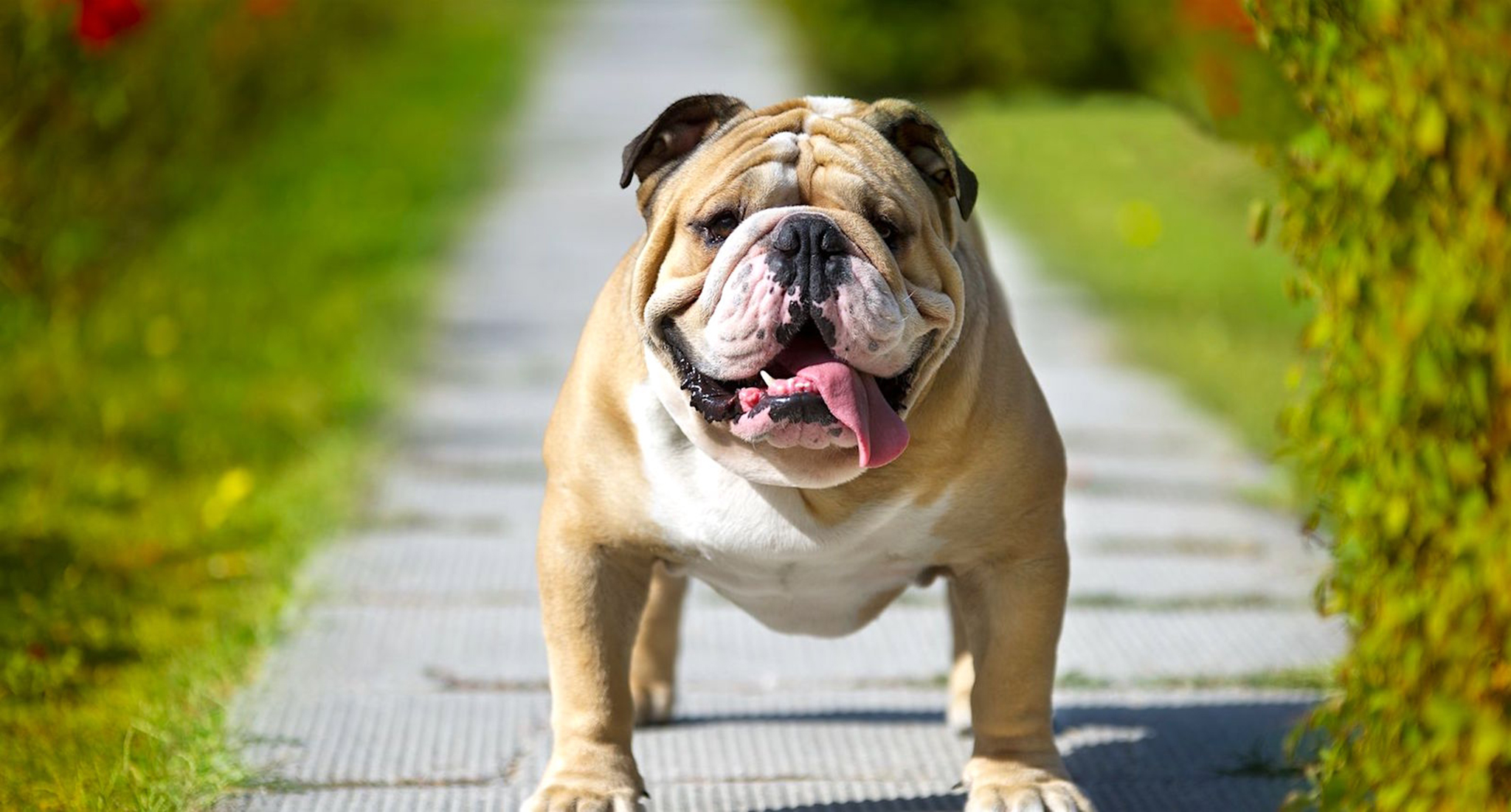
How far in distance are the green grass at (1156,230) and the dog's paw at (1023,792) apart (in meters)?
2.99

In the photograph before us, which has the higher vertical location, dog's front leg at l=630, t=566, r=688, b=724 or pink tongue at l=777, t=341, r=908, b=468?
pink tongue at l=777, t=341, r=908, b=468

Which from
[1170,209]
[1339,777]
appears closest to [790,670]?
[1339,777]

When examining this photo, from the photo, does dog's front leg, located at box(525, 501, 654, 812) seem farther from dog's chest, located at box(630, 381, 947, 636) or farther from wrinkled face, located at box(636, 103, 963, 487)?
wrinkled face, located at box(636, 103, 963, 487)

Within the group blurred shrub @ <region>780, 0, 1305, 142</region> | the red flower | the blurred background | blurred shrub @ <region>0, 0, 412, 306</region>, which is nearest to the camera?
the blurred background

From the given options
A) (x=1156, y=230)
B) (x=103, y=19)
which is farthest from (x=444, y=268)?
(x=1156, y=230)

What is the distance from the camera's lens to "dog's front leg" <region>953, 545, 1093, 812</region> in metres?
3.19

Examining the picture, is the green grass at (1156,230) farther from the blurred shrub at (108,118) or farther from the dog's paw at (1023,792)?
the blurred shrub at (108,118)

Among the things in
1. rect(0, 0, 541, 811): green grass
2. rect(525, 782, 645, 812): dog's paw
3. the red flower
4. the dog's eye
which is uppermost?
the dog's eye

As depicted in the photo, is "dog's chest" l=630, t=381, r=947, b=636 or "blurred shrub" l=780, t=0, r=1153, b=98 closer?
"dog's chest" l=630, t=381, r=947, b=636

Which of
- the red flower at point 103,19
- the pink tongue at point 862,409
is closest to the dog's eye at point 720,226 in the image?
the pink tongue at point 862,409

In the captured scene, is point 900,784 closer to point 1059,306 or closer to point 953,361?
point 953,361

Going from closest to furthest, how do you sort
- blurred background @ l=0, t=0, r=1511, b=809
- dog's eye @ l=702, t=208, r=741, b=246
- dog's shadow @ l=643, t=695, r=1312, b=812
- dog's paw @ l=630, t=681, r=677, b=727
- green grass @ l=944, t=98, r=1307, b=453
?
blurred background @ l=0, t=0, r=1511, b=809
dog's eye @ l=702, t=208, r=741, b=246
dog's shadow @ l=643, t=695, r=1312, b=812
dog's paw @ l=630, t=681, r=677, b=727
green grass @ l=944, t=98, r=1307, b=453

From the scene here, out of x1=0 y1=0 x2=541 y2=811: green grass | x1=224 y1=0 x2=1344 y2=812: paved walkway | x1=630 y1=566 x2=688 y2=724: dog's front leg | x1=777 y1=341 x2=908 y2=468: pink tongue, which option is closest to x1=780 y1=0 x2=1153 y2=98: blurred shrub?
x1=0 y1=0 x2=541 y2=811: green grass

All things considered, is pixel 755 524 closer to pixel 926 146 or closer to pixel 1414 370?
pixel 926 146
